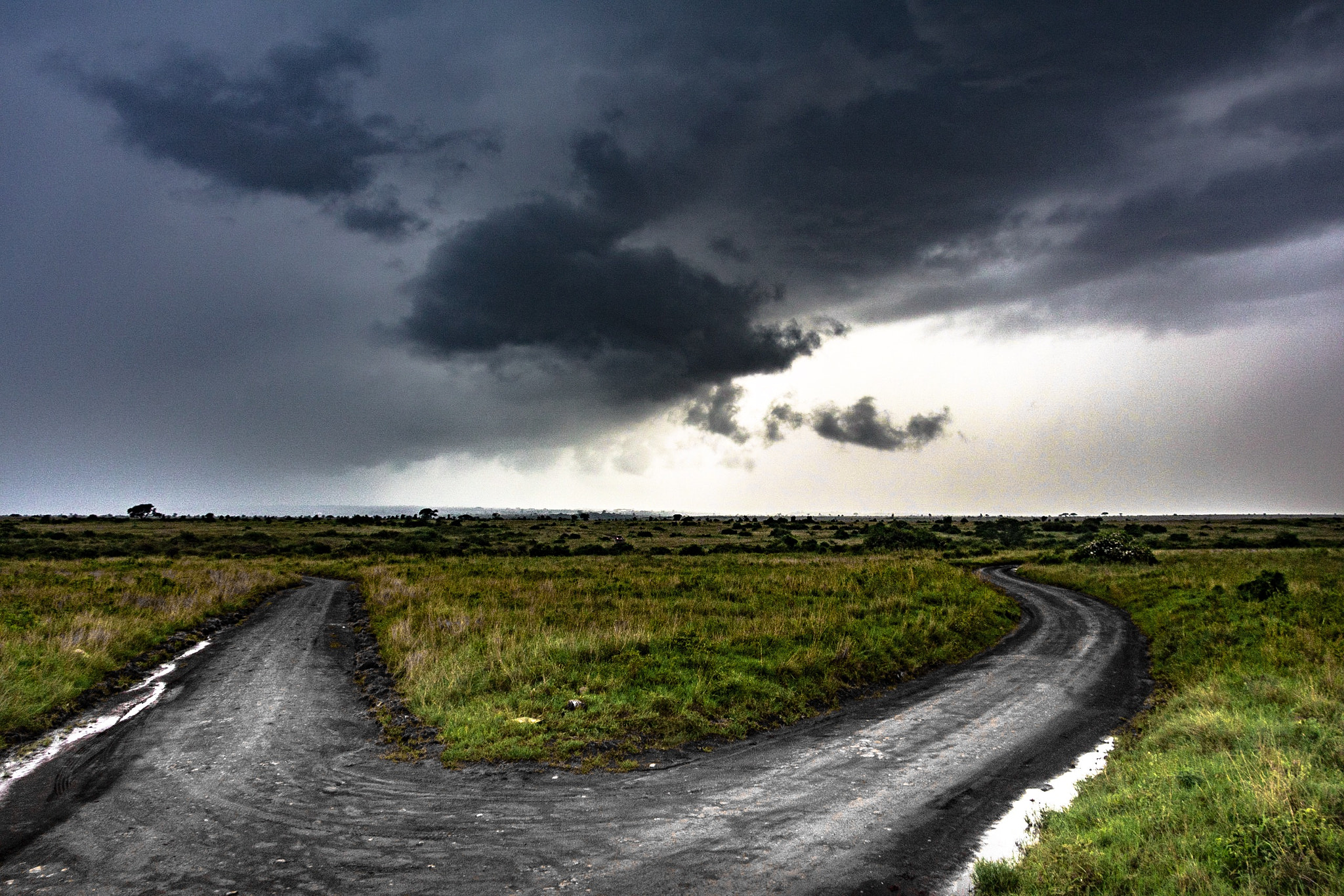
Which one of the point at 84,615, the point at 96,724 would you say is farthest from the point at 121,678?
the point at 84,615

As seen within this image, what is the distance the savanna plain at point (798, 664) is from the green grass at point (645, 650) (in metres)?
0.09

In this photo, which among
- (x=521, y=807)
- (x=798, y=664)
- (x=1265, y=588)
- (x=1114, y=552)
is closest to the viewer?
(x=521, y=807)

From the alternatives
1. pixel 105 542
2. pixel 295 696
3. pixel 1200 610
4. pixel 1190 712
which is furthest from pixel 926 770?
pixel 105 542

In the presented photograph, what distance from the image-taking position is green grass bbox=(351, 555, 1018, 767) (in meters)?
12.6

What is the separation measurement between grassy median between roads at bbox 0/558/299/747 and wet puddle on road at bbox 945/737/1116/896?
1661 cm

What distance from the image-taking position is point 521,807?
9.06m

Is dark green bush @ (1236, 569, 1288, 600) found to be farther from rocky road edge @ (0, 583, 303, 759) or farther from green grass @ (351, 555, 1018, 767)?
rocky road edge @ (0, 583, 303, 759)

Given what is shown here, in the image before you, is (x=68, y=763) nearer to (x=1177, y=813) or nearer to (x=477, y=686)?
(x=477, y=686)

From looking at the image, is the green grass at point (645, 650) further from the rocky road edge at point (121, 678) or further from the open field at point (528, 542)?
the open field at point (528, 542)

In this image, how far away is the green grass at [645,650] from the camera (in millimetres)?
12641

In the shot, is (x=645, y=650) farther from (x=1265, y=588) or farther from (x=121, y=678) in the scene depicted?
(x=1265, y=588)

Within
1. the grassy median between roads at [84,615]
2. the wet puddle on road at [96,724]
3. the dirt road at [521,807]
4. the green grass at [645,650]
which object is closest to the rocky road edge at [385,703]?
the green grass at [645,650]

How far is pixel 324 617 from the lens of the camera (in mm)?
28016

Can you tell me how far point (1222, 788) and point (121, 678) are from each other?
23.5 metres
